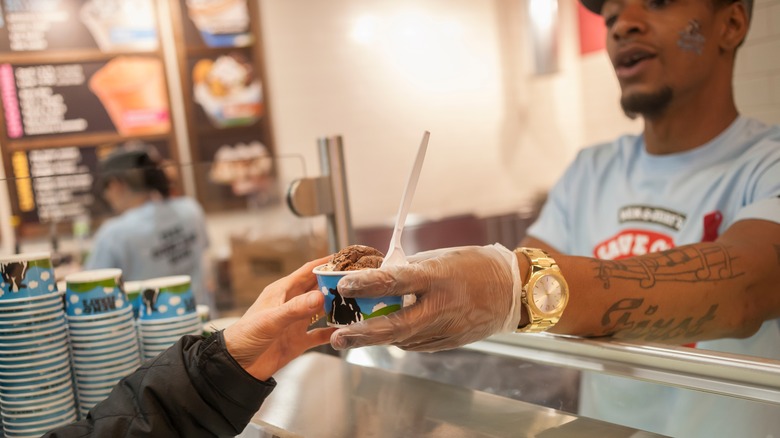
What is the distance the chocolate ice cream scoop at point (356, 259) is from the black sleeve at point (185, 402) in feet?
0.71

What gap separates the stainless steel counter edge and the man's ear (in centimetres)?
97

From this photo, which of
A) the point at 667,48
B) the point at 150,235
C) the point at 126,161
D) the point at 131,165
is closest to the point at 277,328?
the point at 667,48

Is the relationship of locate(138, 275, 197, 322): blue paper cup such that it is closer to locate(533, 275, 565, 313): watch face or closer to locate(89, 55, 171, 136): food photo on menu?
locate(533, 275, 565, 313): watch face

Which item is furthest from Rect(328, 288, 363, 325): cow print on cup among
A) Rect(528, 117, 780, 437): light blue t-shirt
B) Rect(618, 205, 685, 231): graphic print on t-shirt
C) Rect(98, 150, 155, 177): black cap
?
Rect(98, 150, 155, 177): black cap

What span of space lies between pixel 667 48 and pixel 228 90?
295cm

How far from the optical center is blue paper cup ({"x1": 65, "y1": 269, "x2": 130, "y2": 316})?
1.16 m

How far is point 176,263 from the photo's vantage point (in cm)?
266

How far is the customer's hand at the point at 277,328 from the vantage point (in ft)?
3.20

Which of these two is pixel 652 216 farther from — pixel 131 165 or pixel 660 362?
pixel 131 165

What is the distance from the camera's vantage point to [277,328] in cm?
98

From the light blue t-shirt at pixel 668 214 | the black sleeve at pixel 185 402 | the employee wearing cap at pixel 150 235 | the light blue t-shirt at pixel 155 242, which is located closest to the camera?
the black sleeve at pixel 185 402

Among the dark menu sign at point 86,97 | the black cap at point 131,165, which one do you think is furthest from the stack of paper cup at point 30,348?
the dark menu sign at point 86,97

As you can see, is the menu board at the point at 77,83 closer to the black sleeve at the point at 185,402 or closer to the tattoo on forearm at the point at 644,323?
the black sleeve at the point at 185,402

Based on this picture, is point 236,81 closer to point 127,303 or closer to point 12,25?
point 12,25
